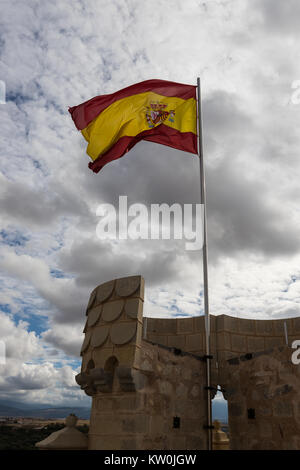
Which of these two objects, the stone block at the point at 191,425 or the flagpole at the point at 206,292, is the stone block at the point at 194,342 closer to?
the flagpole at the point at 206,292

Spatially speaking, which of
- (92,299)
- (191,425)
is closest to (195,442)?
(191,425)

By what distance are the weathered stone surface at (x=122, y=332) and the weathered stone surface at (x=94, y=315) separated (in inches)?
32.0

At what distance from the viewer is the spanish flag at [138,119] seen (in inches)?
430

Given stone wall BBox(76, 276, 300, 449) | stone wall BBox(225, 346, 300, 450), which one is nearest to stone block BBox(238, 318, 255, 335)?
stone wall BBox(76, 276, 300, 449)

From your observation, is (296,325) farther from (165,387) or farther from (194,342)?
(165,387)

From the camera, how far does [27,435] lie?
112 feet

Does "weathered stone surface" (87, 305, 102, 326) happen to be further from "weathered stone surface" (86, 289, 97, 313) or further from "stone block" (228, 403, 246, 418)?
"stone block" (228, 403, 246, 418)

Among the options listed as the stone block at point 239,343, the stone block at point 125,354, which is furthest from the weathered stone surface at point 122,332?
the stone block at point 239,343

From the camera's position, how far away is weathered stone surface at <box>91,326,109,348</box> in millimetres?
8966

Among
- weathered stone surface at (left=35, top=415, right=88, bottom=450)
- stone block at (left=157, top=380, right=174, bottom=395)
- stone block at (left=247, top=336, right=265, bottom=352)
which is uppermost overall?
stone block at (left=247, top=336, right=265, bottom=352)

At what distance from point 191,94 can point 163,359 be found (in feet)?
26.8

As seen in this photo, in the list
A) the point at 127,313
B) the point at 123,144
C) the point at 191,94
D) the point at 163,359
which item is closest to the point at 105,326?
the point at 127,313

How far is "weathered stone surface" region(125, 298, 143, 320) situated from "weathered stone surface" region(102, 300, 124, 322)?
0.23 metres
